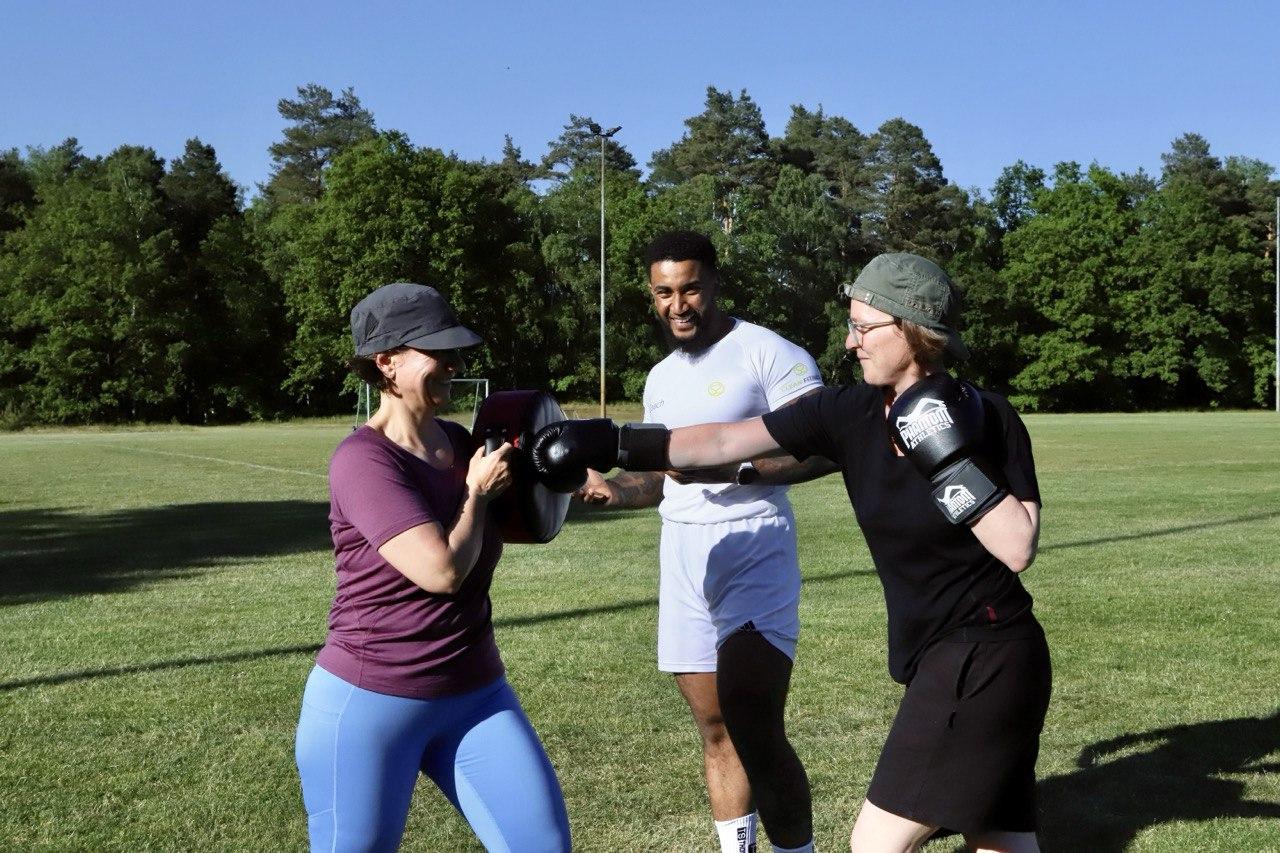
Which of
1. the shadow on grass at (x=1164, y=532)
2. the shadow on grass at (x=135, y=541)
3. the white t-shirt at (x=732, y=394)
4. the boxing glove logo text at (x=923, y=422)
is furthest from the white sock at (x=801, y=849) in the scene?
the shadow on grass at (x=1164, y=532)

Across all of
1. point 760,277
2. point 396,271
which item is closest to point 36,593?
point 396,271

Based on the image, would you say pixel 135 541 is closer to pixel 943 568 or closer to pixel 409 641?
pixel 409 641

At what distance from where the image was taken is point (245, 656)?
8.70m

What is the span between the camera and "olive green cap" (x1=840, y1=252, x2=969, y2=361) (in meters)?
3.17

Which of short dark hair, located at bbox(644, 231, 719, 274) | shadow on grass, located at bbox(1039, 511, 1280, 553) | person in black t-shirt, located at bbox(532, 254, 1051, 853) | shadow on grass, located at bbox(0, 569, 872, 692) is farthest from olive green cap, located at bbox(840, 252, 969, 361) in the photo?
shadow on grass, located at bbox(1039, 511, 1280, 553)

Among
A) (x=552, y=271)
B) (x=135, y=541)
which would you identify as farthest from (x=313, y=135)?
(x=135, y=541)

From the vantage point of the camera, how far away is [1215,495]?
19.7m

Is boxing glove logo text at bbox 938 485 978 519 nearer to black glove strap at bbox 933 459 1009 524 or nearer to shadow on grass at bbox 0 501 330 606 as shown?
black glove strap at bbox 933 459 1009 524

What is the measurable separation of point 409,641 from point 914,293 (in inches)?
62.5

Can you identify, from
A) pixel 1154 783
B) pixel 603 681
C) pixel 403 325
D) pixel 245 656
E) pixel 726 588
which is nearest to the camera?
pixel 403 325

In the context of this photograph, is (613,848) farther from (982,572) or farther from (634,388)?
(634,388)

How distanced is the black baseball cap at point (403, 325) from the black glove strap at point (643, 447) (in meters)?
0.69

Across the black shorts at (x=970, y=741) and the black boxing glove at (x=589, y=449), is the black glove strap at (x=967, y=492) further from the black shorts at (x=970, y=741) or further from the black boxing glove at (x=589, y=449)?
the black boxing glove at (x=589, y=449)

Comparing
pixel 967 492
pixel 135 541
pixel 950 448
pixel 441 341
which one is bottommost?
pixel 135 541
